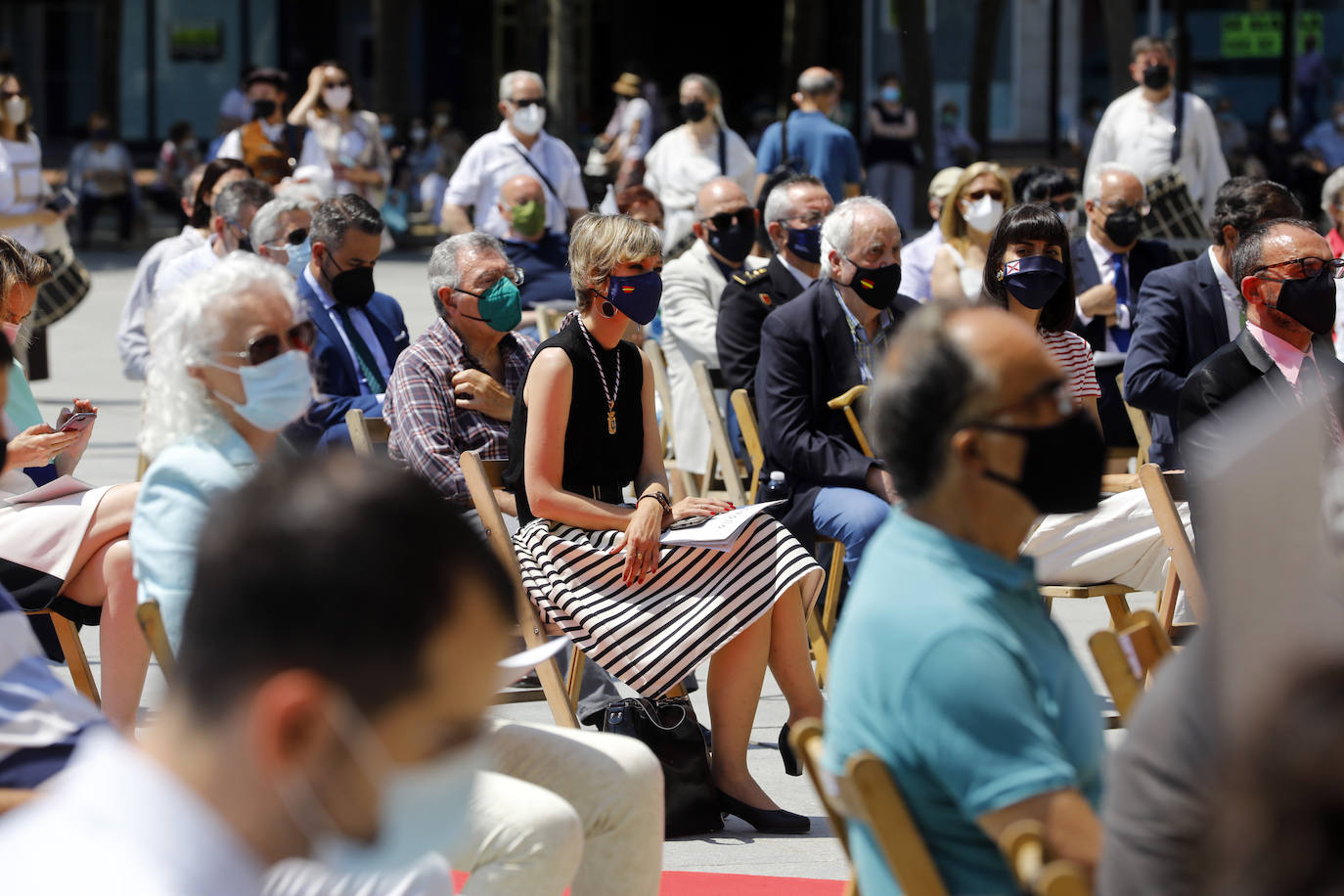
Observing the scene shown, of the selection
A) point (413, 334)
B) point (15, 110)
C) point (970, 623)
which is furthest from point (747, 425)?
point (413, 334)

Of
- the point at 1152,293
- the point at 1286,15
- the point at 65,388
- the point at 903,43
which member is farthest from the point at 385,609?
the point at 1286,15

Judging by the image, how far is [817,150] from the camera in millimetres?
11812

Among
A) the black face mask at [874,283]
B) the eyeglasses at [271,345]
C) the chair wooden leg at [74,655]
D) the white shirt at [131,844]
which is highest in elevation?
the black face mask at [874,283]

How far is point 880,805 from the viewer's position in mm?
2119

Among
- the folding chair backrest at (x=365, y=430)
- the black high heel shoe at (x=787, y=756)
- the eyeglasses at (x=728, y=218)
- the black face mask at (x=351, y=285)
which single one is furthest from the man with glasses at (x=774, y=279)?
the black high heel shoe at (x=787, y=756)

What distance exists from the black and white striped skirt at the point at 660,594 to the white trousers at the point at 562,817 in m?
1.00

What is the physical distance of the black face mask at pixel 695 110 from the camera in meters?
11.0

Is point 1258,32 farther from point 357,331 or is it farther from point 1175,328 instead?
point 357,331

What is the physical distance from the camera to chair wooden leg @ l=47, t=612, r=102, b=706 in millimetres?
4484

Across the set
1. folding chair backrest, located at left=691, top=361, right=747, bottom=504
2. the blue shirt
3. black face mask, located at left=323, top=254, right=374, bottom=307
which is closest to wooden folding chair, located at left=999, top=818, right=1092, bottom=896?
folding chair backrest, located at left=691, top=361, right=747, bottom=504

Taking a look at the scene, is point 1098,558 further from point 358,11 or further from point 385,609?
point 358,11

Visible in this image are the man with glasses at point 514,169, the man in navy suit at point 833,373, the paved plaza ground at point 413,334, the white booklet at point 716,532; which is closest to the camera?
the paved plaza ground at point 413,334

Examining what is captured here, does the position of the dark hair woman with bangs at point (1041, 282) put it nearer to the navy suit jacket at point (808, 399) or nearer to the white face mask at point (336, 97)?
the navy suit jacket at point (808, 399)

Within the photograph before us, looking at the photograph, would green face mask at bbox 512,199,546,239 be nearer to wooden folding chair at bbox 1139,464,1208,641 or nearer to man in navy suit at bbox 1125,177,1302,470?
man in navy suit at bbox 1125,177,1302,470
